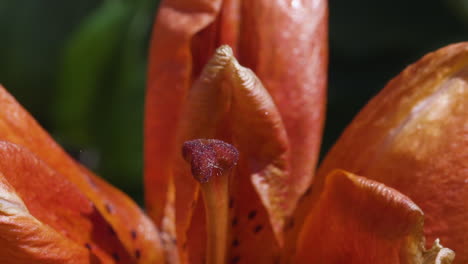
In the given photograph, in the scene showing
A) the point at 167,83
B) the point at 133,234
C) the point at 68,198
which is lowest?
the point at 133,234

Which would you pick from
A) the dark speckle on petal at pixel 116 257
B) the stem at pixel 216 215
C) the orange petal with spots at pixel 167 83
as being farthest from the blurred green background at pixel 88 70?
the stem at pixel 216 215

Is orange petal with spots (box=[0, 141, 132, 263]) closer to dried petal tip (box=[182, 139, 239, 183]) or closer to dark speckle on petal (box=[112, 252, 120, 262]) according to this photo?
dark speckle on petal (box=[112, 252, 120, 262])

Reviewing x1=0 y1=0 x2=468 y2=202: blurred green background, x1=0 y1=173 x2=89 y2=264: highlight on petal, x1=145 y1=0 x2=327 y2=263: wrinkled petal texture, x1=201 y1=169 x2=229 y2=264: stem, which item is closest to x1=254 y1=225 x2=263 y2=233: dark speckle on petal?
x1=145 y1=0 x2=327 y2=263: wrinkled petal texture

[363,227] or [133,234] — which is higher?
[363,227]

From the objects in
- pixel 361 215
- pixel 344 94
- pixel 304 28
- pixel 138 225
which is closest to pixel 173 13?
pixel 304 28

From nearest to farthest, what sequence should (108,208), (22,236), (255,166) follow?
(22,236), (255,166), (108,208)

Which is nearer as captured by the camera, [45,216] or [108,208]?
[45,216]

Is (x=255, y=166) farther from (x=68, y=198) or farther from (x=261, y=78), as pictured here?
(x=68, y=198)

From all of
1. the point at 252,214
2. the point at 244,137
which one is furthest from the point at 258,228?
the point at 244,137
